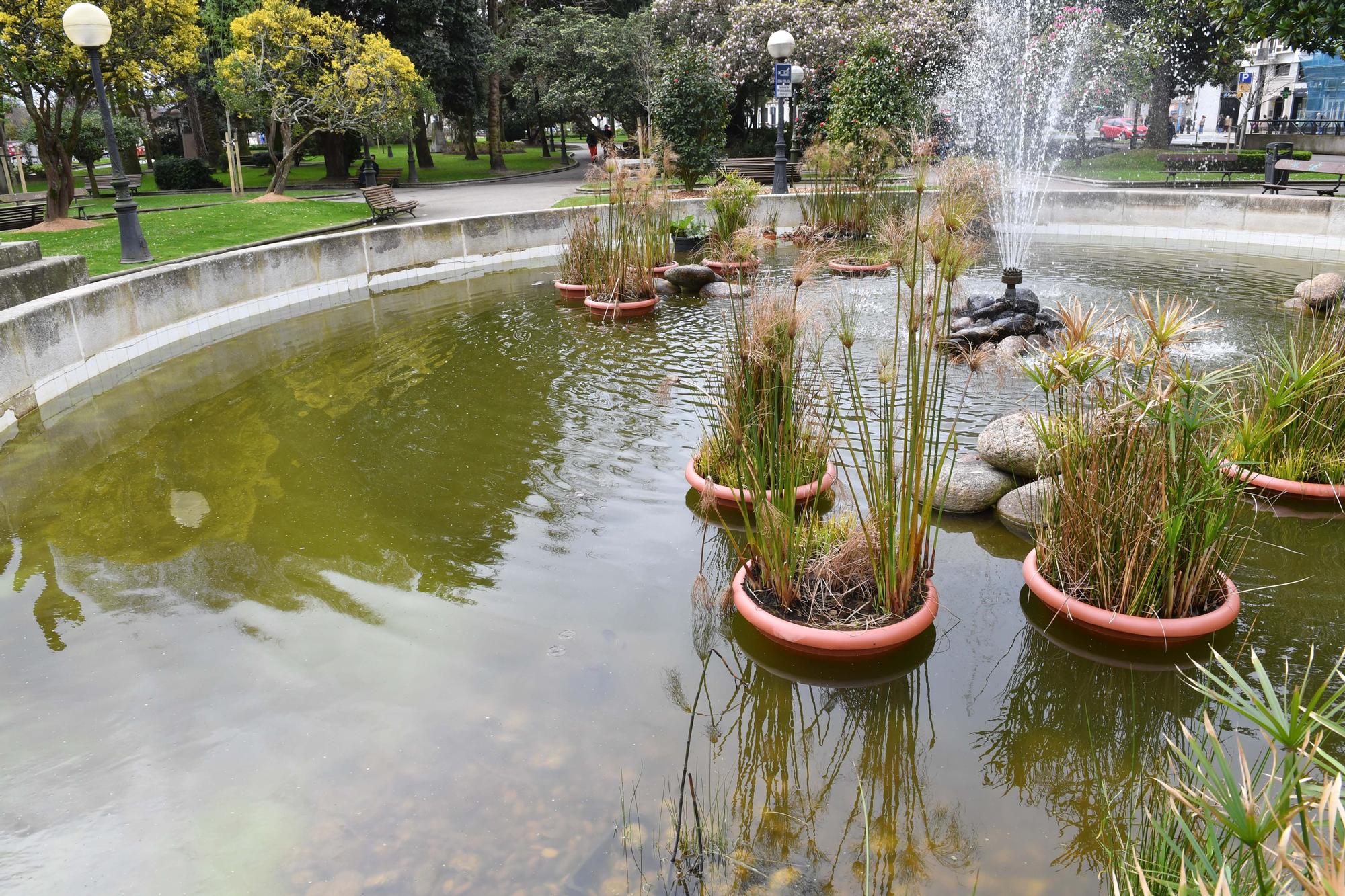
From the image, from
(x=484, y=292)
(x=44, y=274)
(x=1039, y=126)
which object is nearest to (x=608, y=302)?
(x=484, y=292)

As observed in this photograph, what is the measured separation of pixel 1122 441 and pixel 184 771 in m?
3.20

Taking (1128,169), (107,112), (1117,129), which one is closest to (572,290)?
(107,112)

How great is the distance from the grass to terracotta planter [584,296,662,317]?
57.9 ft

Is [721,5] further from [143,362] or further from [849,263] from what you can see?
[143,362]

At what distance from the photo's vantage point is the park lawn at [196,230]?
38.1 feet

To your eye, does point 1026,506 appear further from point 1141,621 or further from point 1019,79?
point 1019,79

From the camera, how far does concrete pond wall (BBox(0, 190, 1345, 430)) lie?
6.27m

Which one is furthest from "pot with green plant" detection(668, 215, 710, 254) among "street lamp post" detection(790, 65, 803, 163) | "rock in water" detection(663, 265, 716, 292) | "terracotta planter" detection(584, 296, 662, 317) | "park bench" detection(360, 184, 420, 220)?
"street lamp post" detection(790, 65, 803, 163)

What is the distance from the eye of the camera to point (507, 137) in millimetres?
42344

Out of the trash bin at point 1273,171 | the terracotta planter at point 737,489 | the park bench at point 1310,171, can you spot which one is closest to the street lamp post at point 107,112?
the terracotta planter at point 737,489

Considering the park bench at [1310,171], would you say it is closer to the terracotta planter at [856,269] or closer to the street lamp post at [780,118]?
the street lamp post at [780,118]

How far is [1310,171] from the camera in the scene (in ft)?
44.7

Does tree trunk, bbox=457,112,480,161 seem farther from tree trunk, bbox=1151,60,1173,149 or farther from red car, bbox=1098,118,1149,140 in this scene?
red car, bbox=1098,118,1149,140

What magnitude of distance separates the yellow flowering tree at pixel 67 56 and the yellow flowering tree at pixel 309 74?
115 centimetres
